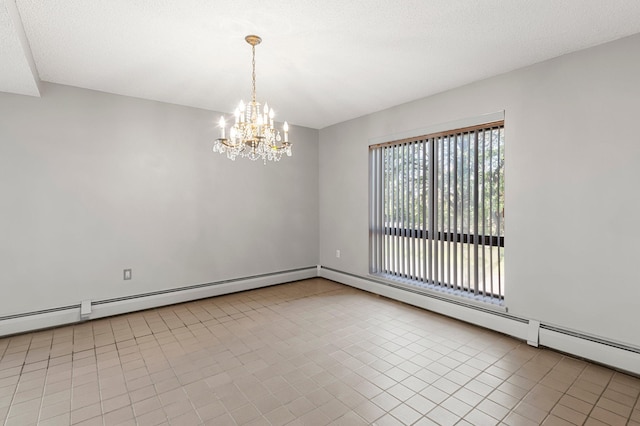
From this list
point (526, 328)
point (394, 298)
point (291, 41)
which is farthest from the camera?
point (394, 298)

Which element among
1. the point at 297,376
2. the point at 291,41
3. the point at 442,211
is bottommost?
the point at 297,376

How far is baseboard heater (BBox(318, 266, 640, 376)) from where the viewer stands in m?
2.52

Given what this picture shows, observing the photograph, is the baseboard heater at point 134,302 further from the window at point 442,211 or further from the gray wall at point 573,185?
the gray wall at point 573,185

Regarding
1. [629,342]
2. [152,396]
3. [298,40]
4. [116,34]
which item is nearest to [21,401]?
[152,396]

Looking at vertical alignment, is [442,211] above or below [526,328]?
above

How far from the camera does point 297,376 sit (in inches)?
96.6

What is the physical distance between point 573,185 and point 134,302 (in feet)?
15.9

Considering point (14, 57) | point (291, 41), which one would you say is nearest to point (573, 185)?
point (291, 41)

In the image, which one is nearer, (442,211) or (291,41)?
(291,41)

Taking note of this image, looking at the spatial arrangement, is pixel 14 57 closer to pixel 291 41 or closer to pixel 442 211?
pixel 291 41

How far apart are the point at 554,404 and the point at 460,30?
2739 millimetres

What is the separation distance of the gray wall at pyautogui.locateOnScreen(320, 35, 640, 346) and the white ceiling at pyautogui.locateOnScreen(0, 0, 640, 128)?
0.74 feet

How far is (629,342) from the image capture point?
8.16 ft

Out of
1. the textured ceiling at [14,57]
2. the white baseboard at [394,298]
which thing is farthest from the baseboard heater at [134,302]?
the textured ceiling at [14,57]
